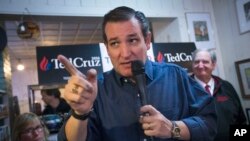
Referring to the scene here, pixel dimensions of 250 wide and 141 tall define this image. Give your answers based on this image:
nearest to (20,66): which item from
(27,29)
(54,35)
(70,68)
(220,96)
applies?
(54,35)

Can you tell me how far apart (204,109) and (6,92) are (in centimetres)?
267

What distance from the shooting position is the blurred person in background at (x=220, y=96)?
7.35 feet

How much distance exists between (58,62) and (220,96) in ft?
5.41

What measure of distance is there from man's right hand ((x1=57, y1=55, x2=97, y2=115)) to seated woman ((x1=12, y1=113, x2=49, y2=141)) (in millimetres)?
1624

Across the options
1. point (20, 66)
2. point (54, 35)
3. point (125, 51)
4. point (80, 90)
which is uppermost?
point (54, 35)

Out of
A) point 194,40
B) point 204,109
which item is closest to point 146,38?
point 204,109

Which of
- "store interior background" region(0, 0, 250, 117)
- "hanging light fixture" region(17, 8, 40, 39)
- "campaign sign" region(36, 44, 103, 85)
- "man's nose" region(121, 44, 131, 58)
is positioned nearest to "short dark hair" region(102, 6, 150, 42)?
"man's nose" region(121, 44, 131, 58)

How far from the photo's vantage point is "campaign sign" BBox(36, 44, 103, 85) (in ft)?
8.81

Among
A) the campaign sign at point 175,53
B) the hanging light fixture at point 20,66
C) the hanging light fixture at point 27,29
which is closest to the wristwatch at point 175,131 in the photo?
the campaign sign at point 175,53

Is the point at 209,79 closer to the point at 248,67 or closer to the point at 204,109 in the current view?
the point at 248,67

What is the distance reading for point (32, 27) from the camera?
314 cm

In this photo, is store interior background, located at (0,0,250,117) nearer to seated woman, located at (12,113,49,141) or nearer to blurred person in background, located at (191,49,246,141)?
blurred person in background, located at (191,49,246,141)

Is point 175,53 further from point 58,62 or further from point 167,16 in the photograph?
point 58,62

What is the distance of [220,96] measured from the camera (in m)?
2.39
